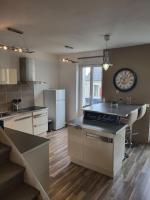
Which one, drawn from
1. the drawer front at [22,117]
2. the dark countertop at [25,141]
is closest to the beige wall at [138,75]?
the drawer front at [22,117]

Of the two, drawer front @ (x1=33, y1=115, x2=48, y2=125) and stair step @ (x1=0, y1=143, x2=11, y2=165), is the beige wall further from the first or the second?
stair step @ (x1=0, y1=143, x2=11, y2=165)

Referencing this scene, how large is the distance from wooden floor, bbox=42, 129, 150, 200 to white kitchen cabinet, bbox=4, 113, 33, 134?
1208 mm

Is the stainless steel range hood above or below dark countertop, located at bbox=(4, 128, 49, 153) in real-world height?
above

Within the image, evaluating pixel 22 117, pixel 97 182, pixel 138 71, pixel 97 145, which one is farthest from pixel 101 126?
pixel 22 117

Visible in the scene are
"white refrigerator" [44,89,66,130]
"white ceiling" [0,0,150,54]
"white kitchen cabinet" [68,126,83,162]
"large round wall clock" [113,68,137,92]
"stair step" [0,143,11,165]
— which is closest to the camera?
"white ceiling" [0,0,150,54]

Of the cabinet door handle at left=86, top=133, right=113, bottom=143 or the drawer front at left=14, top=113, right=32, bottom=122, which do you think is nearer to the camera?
the cabinet door handle at left=86, top=133, right=113, bottom=143

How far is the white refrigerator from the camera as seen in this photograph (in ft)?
18.3

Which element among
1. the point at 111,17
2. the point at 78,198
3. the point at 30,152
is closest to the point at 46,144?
the point at 30,152

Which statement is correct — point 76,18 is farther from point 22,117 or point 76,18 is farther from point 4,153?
point 22,117

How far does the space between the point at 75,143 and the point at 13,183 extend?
1.63 m

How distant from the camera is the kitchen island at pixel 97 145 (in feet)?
9.77

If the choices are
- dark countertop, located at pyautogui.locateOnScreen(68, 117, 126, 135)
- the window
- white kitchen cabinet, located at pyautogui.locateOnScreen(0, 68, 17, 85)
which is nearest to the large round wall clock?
the window

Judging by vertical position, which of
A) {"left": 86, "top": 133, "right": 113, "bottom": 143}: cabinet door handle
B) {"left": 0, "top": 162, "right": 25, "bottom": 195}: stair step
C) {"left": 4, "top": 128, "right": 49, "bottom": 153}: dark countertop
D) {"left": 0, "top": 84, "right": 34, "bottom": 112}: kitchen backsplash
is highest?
{"left": 0, "top": 84, "right": 34, "bottom": 112}: kitchen backsplash

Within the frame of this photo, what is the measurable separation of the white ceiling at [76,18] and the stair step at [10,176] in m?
1.95
